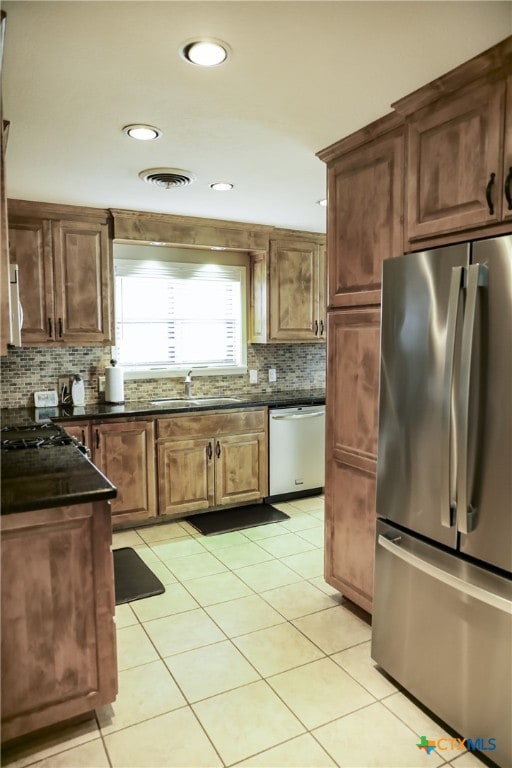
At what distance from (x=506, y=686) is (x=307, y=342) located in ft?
11.4

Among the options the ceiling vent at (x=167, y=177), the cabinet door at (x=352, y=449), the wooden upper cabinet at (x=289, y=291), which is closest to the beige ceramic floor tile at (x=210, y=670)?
the cabinet door at (x=352, y=449)

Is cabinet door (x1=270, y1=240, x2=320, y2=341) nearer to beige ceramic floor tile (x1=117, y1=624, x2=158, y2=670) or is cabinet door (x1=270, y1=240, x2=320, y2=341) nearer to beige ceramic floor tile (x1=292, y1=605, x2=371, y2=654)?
beige ceramic floor tile (x1=292, y1=605, x2=371, y2=654)

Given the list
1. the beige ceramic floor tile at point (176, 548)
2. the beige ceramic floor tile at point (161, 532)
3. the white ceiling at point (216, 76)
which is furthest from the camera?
Result: the beige ceramic floor tile at point (161, 532)

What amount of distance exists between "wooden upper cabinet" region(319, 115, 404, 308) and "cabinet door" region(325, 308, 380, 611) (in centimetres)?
16

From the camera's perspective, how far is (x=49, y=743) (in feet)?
6.03

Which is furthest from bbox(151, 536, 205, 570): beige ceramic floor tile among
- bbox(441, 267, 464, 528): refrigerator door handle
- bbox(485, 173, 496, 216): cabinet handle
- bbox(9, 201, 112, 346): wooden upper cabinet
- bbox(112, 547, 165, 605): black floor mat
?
bbox(485, 173, 496, 216): cabinet handle

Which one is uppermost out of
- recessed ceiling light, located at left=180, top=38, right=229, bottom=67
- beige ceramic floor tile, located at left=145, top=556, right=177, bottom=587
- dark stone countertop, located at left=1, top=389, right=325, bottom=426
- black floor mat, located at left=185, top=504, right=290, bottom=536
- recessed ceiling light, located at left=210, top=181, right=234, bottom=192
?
recessed ceiling light, located at left=210, top=181, right=234, bottom=192

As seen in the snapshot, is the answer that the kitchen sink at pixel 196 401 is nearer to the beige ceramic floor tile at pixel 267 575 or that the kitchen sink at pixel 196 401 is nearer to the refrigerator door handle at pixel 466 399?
the beige ceramic floor tile at pixel 267 575

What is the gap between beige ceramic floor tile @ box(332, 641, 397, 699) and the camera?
2.09 m

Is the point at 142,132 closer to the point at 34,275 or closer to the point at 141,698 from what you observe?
the point at 34,275

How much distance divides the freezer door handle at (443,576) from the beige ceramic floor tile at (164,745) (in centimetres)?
97

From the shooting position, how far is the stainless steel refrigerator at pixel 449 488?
162 centimetres

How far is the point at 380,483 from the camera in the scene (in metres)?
2.16

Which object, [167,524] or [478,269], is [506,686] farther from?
[167,524]
